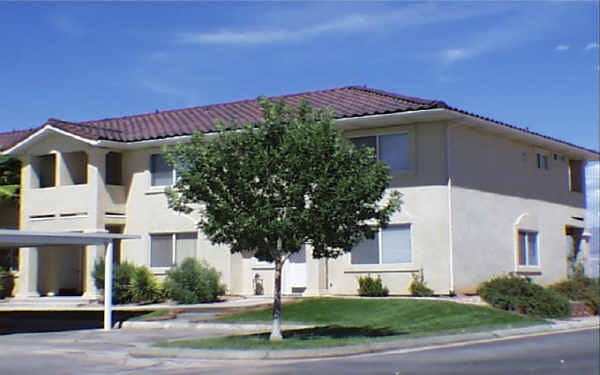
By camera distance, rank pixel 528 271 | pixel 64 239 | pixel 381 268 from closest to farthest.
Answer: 1. pixel 64 239
2. pixel 381 268
3. pixel 528 271

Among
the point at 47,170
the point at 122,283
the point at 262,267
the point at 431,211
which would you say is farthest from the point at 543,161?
the point at 47,170

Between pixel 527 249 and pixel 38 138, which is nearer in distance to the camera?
pixel 527 249

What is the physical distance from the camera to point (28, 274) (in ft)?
101

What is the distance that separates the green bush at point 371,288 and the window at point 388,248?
0.72 m

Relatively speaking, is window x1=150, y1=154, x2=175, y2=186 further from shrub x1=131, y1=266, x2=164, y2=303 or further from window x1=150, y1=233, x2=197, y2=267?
shrub x1=131, y1=266, x2=164, y2=303

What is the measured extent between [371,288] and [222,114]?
1045 cm

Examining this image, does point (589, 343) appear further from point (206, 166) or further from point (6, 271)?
point (6, 271)

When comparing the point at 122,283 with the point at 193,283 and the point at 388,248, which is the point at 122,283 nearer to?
the point at 193,283

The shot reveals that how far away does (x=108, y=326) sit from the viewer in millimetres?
21719

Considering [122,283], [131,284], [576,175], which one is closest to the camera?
[131,284]

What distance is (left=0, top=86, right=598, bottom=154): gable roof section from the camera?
25.6 meters

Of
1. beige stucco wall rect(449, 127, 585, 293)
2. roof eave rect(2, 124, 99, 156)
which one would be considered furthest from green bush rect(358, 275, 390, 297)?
roof eave rect(2, 124, 99, 156)

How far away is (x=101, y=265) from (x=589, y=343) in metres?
17.3

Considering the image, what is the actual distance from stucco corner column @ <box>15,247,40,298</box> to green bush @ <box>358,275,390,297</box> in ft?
43.2
